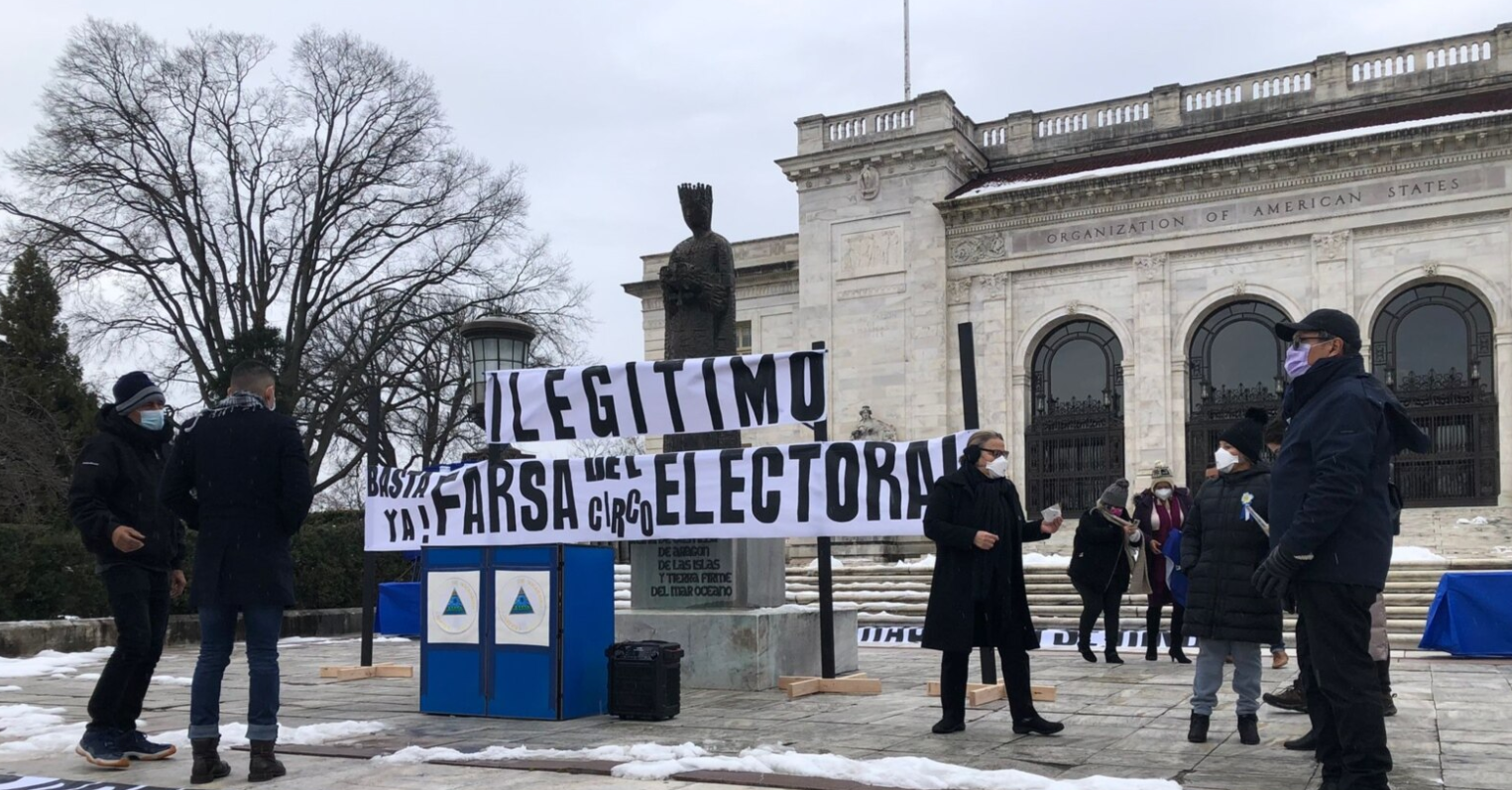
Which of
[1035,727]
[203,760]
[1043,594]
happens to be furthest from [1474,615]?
[203,760]

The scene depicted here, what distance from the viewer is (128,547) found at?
678 cm

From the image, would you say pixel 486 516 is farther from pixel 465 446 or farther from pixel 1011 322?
pixel 465 446

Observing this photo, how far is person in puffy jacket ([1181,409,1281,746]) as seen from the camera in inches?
279

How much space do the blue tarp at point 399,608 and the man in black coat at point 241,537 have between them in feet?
41.3

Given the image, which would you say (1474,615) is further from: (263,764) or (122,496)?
(122,496)

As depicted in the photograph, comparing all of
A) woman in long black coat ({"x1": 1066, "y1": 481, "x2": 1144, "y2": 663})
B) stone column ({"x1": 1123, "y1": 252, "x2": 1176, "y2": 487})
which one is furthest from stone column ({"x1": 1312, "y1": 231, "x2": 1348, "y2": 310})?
woman in long black coat ({"x1": 1066, "y1": 481, "x2": 1144, "y2": 663})

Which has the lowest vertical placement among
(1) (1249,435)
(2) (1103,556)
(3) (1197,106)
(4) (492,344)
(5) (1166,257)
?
(2) (1103,556)

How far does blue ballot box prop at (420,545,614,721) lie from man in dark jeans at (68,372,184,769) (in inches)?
91.0

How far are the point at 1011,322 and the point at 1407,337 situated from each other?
9.29 metres

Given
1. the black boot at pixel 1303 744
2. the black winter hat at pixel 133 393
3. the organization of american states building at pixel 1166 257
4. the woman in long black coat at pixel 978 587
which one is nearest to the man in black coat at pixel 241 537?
the black winter hat at pixel 133 393

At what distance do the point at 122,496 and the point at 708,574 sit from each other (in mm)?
5067

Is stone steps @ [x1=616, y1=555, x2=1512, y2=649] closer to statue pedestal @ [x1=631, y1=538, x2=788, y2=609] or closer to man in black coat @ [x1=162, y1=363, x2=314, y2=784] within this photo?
statue pedestal @ [x1=631, y1=538, x2=788, y2=609]

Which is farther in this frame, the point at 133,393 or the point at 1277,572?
→ the point at 133,393

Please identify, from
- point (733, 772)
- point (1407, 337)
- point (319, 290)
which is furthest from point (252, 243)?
point (733, 772)
